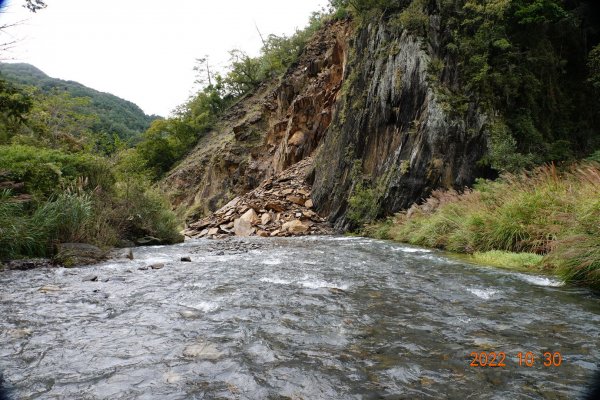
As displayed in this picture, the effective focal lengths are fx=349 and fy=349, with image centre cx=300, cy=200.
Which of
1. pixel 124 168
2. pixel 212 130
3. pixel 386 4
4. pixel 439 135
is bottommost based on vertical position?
pixel 124 168

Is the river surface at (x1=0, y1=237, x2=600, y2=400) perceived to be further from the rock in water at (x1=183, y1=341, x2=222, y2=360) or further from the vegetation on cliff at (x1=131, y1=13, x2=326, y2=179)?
the vegetation on cliff at (x1=131, y1=13, x2=326, y2=179)

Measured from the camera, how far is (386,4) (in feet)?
51.8

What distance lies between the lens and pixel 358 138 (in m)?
15.2

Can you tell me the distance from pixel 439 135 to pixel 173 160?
30.2 metres

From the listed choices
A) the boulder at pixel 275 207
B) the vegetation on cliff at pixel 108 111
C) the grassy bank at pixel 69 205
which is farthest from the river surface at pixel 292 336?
the vegetation on cliff at pixel 108 111

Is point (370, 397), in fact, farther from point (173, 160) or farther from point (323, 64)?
point (173, 160)

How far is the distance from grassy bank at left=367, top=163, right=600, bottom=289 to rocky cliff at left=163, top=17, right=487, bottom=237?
2055 mm

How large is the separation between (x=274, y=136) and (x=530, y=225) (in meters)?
20.2

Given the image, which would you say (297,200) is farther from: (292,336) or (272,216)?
(292,336)

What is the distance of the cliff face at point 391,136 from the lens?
466 inches

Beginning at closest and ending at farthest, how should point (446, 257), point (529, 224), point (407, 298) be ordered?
point (407, 298)
point (529, 224)
point (446, 257)

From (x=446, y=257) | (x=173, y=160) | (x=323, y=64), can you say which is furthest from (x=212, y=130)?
(x=446, y=257)

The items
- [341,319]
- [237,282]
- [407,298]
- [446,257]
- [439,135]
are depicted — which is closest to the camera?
[341,319]

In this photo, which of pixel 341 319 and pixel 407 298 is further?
pixel 407 298
